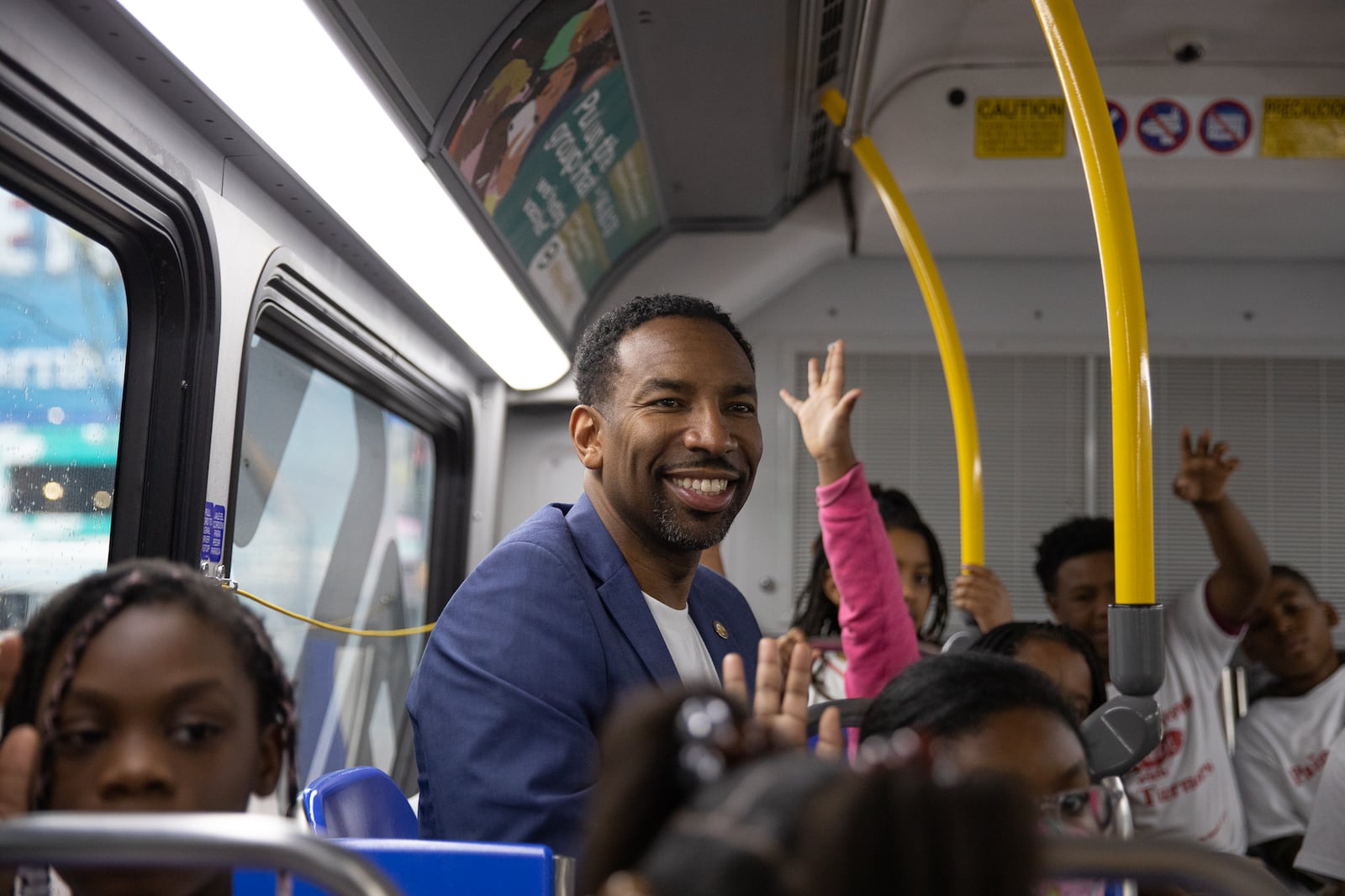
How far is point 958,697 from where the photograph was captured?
1.32 metres

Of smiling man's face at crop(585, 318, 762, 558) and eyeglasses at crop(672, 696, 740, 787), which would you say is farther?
smiling man's face at crop(585, 318, 762, 558)

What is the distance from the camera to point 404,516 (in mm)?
3904

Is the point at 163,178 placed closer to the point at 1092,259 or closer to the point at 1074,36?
the point at 1074,36

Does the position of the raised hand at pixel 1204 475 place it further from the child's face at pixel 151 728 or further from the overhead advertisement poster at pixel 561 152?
the child's face at pixel 151 728

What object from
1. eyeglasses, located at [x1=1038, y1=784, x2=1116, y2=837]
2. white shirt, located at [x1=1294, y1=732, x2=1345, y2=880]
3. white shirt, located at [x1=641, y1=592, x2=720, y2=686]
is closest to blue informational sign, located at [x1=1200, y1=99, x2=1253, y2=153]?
white shirt, located at [x1=1294, y1=732, x2=1345, y2=880]

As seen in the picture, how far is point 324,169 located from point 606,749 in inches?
71.3

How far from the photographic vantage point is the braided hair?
1080 mm

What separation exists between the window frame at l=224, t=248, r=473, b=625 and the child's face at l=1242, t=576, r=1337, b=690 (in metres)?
2.68

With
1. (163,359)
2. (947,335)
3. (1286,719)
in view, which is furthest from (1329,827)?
(163,359)

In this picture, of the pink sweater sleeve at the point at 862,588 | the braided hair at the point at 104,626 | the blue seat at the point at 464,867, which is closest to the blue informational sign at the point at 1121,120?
the pink sweater sleeve at the point at 862,588

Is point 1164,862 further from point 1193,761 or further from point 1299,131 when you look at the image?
point 1299,131

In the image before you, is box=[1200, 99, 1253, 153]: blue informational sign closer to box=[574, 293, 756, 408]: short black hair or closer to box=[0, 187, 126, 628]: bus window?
box=[574, 293, 756, 408]: short black hair

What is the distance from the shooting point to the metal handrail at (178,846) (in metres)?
0.66

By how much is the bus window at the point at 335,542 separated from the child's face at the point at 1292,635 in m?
2.77
